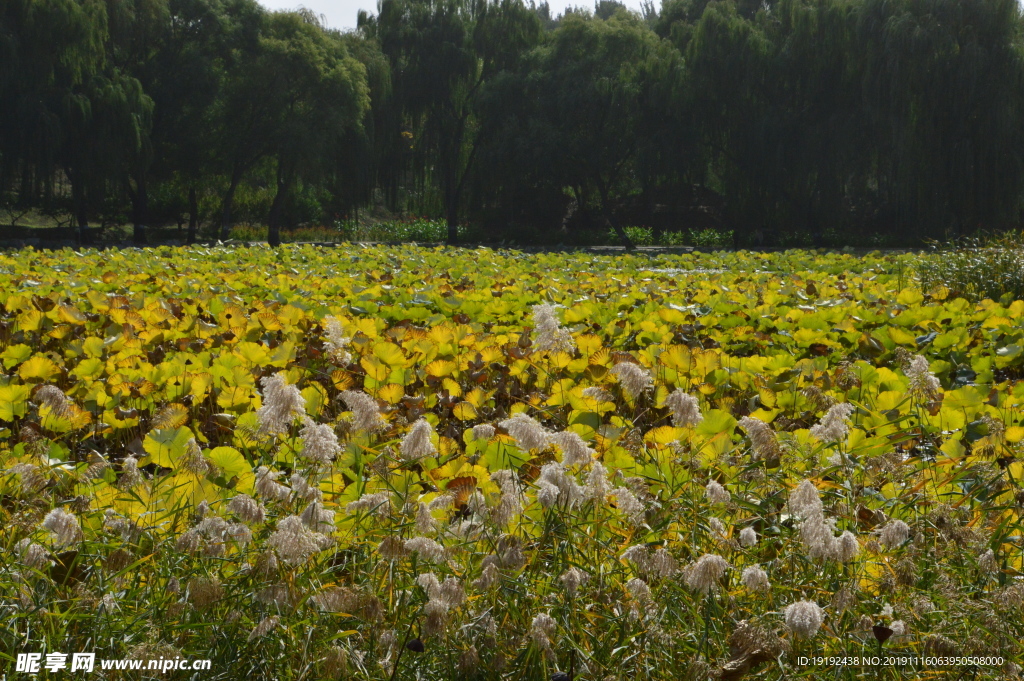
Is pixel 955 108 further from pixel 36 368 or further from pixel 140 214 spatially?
pixel 140 214

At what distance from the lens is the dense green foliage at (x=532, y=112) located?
56.9 feet

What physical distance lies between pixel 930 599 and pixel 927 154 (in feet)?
58.9

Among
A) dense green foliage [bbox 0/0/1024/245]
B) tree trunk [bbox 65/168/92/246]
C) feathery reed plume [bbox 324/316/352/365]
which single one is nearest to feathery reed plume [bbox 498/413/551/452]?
feathery reed plume [bbox 324/316/352/365]

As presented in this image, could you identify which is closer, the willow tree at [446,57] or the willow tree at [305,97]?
the willow tree at [305,97]

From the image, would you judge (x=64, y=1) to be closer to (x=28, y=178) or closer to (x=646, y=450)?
(x=28, y=178)

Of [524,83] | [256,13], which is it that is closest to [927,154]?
[524,83]

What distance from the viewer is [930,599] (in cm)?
143

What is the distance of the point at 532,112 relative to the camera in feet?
79.8

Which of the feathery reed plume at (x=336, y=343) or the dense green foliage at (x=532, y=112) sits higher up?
the dense green foliage at (x=532, y=112)

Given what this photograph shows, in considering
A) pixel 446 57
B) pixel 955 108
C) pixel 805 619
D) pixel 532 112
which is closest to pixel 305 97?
pixel 446 57

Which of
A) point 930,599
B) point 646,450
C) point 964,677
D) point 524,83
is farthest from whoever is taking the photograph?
point 524,83

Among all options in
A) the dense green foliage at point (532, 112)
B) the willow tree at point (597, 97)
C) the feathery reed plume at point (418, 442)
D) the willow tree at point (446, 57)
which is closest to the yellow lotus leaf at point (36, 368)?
the feathery reed plume at point (418, 442)

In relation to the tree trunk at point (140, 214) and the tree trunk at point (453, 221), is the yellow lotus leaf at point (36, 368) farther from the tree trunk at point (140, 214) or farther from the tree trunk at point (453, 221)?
the tree trunk at point (453, 221)

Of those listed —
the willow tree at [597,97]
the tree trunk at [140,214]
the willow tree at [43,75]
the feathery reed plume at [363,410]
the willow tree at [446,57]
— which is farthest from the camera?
the willow tree at [446,57]
